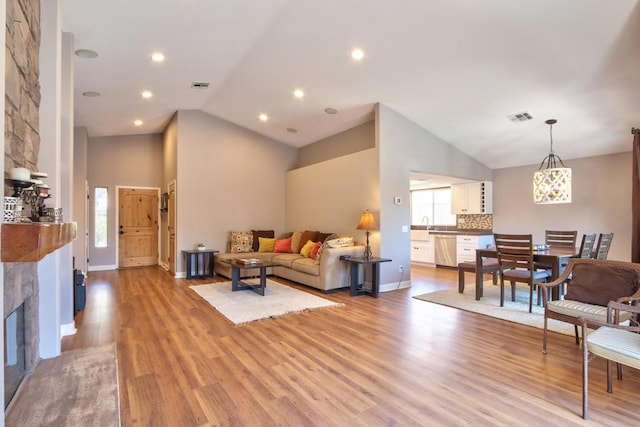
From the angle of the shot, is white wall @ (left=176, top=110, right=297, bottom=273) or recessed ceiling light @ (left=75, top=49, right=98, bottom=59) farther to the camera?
white wall @ (left=176, top=110, right=297, bottom=273)

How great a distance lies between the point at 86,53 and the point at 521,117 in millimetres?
6179

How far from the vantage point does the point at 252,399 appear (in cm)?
232

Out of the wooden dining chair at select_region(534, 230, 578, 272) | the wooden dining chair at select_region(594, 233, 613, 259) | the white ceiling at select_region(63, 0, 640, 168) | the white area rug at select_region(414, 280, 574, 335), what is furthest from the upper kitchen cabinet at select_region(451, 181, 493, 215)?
the wooden dining chair at select_region(594, 233, 613, 259)

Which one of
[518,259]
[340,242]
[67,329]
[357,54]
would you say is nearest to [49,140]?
[67,329]

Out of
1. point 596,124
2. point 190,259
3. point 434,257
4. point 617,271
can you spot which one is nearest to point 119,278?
point 190,259

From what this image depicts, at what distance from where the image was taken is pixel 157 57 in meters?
4.53

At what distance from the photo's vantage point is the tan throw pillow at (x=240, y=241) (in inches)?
292

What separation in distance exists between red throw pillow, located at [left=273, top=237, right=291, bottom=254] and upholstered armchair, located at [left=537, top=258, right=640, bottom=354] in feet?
16.5

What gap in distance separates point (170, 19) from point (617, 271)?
16.4ft

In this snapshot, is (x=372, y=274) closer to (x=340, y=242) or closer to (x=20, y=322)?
(x=340, y=242)

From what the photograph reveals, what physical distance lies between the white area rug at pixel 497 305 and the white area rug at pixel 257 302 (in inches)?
66.7

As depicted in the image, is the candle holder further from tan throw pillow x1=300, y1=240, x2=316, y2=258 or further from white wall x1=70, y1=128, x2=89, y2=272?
white wall x1=70, y1=128, x2=89, y2=272

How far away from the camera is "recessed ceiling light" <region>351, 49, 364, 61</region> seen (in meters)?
4.29

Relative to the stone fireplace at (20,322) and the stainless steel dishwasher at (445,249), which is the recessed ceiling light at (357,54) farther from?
the stainless steel dishwasher at (445,249)
